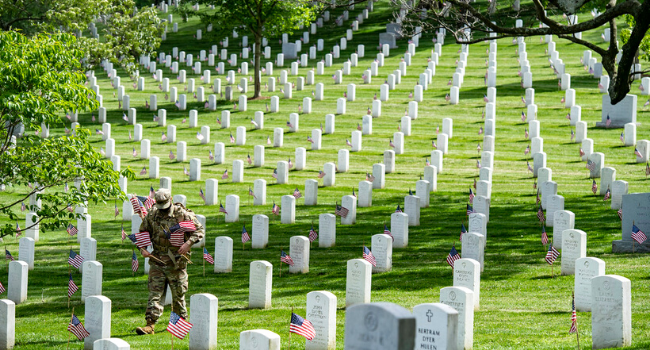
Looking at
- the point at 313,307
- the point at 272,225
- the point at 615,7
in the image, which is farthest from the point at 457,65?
the point at 313,307

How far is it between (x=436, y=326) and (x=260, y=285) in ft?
16.9

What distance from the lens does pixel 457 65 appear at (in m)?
39.3

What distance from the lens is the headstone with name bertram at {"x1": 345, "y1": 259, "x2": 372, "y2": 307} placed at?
12508 mm

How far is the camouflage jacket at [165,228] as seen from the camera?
11634 millimetres

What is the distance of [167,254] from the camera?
38.3ft

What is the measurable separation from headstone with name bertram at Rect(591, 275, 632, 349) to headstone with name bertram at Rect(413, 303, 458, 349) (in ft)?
8.30

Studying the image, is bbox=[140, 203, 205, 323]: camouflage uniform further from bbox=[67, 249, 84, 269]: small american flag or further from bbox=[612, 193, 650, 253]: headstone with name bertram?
bbox=[612, 193, 650, 253]: headstone with name bertram

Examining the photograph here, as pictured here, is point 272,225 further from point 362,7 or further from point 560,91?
point 362,7

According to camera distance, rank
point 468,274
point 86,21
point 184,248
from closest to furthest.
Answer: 1. point 184,248
2. point 468,274
3. point 86,21

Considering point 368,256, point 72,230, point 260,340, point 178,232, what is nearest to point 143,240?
point 178,232

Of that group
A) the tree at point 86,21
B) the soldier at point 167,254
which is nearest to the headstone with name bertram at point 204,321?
the soldier at point 167,254

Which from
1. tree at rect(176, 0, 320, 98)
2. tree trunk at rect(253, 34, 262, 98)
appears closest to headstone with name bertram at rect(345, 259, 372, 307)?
tree at rect(176, 0, 320, 98)

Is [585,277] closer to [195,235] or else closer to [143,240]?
[195,235]

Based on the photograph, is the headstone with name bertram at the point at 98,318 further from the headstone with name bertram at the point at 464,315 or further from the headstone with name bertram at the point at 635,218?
the headstone with name bertram at the point at 635,218
